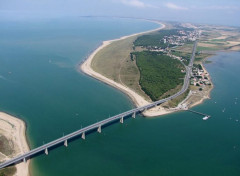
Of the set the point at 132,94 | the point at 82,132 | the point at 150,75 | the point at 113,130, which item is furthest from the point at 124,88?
the point at 82,132

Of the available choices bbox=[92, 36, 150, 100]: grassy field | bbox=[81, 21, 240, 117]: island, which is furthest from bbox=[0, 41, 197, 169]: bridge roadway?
bbox=[92, 36, 150, 100]: grassy field

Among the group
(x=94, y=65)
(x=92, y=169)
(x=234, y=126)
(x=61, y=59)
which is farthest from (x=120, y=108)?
(x=61, y=59)

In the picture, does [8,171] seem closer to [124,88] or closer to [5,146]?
[5,146]

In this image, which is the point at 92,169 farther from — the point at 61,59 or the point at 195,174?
the point at 61,59

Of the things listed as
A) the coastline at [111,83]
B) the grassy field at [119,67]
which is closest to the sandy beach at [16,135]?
the coastline at [111,83]

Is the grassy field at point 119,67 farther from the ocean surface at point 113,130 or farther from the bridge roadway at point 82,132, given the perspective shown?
the bridge roadway at point 82,132

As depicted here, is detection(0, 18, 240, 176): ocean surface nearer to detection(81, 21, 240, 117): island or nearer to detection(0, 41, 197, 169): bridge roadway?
detection(0, 41, 197, 169): bridge roadway
